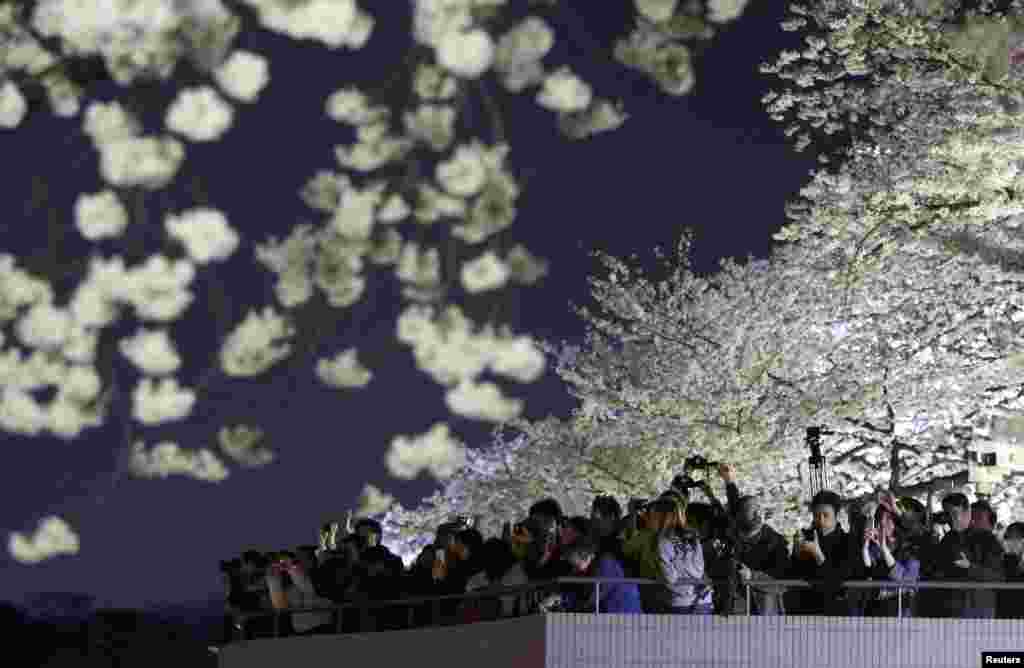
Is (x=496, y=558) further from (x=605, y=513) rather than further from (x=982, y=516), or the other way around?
(x=982, y=516)

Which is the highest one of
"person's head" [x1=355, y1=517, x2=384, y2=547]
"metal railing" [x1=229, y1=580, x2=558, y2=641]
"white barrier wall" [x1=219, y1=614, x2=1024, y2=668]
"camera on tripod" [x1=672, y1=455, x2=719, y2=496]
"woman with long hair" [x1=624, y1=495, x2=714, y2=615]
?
"camera on tripod" [x1=672, y1=455, x2=719, y2=496]

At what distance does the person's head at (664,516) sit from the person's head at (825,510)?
0.93 meters

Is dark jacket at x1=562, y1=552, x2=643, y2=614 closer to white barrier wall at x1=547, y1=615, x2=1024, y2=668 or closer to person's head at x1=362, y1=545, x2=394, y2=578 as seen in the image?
white barrier wall at x1=547, y1=615, x2=1024, y2=668

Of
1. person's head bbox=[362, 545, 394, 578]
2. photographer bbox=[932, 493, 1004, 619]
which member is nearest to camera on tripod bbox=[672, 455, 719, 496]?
photographer bbox=[932, 493, 1004, 619]

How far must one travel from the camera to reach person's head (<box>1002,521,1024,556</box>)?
12648mm

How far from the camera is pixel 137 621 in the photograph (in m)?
50.2

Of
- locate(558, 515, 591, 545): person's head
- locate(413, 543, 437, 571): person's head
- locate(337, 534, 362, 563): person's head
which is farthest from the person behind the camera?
locate(337, 534, 362, 563): person's head

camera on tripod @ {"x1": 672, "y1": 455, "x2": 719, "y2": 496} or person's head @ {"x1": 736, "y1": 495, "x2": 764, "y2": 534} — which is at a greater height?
camera on tripod @ {"x1": 672, "y1": 455, "x2": 719, "y2": 496}

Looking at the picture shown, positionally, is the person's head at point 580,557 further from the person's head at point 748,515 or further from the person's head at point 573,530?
the person's head at point 748,515

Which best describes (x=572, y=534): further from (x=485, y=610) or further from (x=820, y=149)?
(x=820, y=149)

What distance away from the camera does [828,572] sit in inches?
481

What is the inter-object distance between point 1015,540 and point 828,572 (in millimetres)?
1509

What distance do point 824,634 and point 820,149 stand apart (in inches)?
573

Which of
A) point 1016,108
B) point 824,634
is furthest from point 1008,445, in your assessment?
point 824,634
